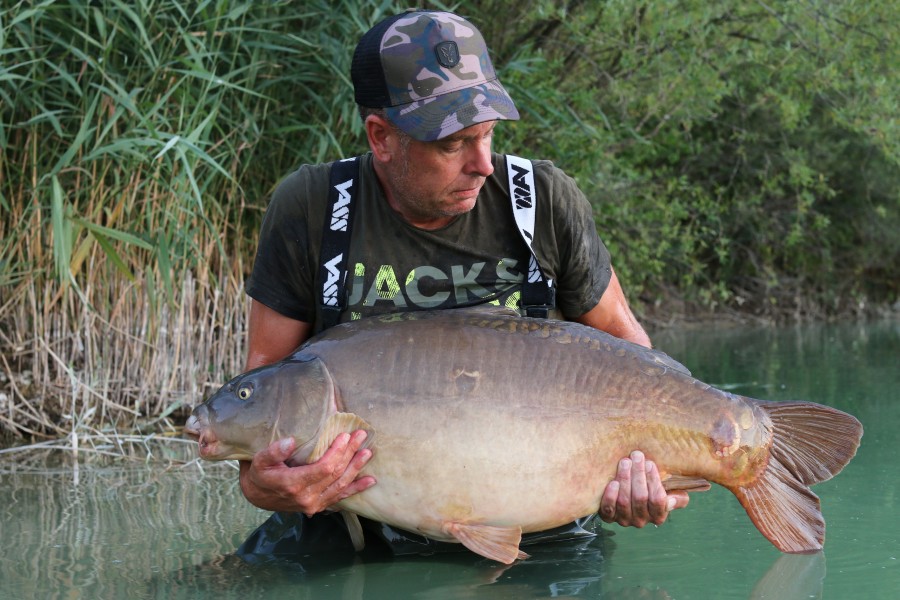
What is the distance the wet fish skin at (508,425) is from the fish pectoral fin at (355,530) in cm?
25

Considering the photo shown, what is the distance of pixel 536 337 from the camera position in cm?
258

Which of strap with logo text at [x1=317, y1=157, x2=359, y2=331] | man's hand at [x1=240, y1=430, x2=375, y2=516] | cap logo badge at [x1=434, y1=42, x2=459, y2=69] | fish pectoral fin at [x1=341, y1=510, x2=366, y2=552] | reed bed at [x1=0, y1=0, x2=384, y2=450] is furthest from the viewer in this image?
reed bed at [x1=0, y1=0, x2=384, y2=450]

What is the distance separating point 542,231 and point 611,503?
2.53ft

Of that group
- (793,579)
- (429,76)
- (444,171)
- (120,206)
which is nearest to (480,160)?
(444,171)

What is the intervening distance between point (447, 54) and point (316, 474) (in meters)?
1.02

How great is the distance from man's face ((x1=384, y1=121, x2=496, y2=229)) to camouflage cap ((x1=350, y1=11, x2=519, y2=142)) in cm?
4

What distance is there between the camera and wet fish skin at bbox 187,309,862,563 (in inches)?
96.6

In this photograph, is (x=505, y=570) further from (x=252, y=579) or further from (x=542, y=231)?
(x=542, y=231)

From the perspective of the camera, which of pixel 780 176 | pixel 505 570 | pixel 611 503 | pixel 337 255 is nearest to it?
pixel 611 503

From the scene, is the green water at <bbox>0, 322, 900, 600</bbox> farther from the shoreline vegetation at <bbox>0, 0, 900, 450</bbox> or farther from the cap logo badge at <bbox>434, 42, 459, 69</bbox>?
the cap logo badge at <bbox>434, 42, 459, 69</bbox>

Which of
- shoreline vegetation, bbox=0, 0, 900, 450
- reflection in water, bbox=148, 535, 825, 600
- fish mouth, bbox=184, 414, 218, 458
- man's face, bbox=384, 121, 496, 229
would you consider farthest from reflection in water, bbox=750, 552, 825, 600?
shoreline vegetation, bbox=0, 0, 900, 450

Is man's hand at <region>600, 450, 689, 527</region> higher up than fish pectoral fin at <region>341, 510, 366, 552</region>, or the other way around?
man's hand at <region>600, 450, 689, 527</region>

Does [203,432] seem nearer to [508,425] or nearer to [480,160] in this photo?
[508,425]

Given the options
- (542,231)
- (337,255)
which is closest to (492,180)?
(542,231)
